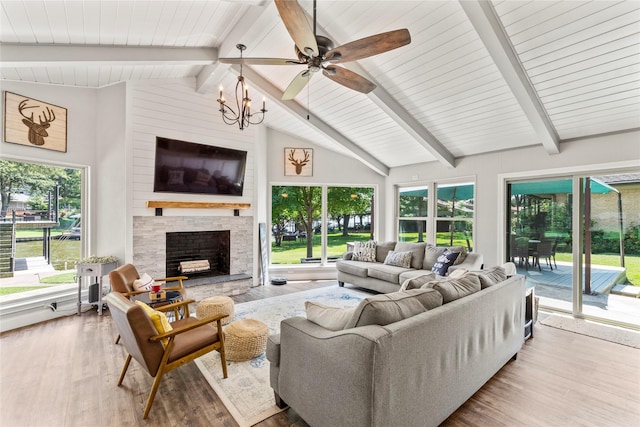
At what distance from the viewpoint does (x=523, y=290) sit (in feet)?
9.52

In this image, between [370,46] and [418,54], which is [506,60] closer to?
[418,54]

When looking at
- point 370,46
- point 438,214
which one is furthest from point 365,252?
point 370,46

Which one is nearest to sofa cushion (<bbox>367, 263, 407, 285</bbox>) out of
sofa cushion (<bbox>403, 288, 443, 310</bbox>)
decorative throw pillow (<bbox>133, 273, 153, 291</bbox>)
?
sofa cushion (<bbox>403, 288, 443, 310</bbox>)

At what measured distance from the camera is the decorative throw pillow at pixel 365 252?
5.59m

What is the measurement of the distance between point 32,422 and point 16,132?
3.35 meters

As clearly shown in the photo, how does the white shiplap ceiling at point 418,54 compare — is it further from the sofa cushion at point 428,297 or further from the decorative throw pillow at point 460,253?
the sofa cushion at point 428,297

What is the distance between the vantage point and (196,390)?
2.31 m

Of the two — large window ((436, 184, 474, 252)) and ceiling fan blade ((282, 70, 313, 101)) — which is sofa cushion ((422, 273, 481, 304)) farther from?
large window ((436, 184, 474, 252))

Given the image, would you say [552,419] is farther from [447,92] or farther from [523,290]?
[447,92]

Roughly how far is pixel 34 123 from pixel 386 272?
5268mm

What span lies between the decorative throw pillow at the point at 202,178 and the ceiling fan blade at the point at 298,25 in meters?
3.17

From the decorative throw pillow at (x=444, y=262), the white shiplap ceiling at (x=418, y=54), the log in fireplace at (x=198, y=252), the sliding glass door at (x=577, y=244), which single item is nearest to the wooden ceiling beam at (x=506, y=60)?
the white shiplap ceiling at (x=418, y=54)

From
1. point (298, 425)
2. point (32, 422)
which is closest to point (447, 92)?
point (298, 425)

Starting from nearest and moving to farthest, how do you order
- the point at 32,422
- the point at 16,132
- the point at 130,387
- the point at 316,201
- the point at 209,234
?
the point at 32,422, the point at 130,387, the point at 16,132, the point at 209,234, the point at 316,201
